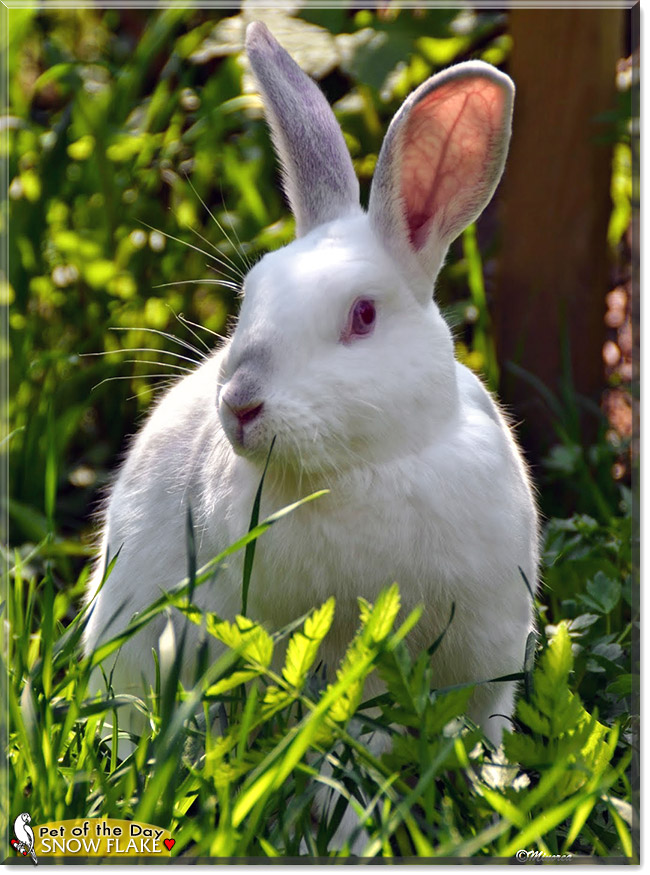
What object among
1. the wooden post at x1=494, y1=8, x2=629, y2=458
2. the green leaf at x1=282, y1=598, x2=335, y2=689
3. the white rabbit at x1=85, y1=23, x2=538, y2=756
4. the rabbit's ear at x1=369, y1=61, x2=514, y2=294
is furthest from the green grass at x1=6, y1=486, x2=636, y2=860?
the wooden post at x1=494, y1=8, x2=629, y2=458

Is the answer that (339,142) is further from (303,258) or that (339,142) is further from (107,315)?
(107,315)

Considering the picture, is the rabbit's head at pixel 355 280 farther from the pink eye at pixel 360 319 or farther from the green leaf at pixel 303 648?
the green leaf at pixel 303 648

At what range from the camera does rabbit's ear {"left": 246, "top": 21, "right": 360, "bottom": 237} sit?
2.89m

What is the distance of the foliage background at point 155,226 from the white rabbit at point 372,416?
50.5 inches

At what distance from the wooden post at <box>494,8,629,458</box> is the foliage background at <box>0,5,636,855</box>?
0.13 m

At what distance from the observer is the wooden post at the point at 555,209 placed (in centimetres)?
448

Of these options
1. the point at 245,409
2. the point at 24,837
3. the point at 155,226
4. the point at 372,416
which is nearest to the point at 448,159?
the point at 372,416

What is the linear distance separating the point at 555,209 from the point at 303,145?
2.08 metres

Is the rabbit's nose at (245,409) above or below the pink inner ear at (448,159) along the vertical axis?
below

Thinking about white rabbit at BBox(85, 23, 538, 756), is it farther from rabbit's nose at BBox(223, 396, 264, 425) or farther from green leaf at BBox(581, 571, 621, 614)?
green leaf at BBox(581, 571, 621, 614)

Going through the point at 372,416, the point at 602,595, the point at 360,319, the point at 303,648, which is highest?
the point at 360,319

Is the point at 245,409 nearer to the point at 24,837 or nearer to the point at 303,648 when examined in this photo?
the point at 303,648

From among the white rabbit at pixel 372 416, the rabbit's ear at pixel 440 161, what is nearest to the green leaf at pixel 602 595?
the white rabbit at pixel 372 416

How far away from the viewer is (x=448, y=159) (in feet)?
9.21
